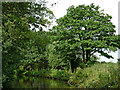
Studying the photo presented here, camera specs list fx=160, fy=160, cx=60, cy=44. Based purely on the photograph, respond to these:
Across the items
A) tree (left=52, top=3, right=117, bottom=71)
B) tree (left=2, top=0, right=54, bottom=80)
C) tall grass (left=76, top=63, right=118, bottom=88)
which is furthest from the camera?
tree (left=52, top=3, right=117, bottom=71)

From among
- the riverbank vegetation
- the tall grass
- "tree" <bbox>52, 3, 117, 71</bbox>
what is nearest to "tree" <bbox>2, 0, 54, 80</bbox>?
the riverbank vegetation

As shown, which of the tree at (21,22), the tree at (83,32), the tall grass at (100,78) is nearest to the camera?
the tree at (21,22)

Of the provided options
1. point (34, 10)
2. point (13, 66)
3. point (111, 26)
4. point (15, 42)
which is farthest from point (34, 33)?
point (111, 26)

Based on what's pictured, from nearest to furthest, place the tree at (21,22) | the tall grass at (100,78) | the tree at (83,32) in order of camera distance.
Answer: the tree at (21,22)
the tall grass at (100,78)
the tree at (83,32)

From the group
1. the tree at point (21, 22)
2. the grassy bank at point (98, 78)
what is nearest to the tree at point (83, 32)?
the grassy bank at point (98, 78)

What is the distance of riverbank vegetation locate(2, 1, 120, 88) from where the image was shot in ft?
27.8

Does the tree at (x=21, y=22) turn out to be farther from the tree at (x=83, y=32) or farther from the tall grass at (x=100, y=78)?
the tree at (x=83, y=32)

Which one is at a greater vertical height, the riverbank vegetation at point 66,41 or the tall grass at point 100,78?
the riverbank vegetation at point 66,41

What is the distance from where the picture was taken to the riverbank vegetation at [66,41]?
8.48 metres

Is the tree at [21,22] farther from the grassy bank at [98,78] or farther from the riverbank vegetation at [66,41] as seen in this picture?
the grassy bank at [98,78]

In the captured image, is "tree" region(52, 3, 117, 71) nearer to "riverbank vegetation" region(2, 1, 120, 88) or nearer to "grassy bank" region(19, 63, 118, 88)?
"riverbank vegetation" region(2, 1, 120, 88)

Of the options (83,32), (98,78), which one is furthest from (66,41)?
(98,78)

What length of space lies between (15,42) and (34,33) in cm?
192

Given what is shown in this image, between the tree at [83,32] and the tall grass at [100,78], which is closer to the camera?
the tall grass at [100,78]
